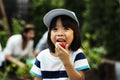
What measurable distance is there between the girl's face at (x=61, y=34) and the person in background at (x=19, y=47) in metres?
4.29

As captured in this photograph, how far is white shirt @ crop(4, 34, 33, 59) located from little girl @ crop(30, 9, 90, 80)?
4.29 m

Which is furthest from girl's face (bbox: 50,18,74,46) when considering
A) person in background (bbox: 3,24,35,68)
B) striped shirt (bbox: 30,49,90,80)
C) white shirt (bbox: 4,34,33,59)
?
white shirt (bbox: 4,34,33,59)

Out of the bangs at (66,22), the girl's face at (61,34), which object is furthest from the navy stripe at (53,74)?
the bangs at (66,22)

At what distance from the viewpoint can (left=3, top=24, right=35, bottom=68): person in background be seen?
26.8ft

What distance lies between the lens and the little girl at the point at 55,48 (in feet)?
12.2

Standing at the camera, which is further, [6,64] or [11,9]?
[11,9]

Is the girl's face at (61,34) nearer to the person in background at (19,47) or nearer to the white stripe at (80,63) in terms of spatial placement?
the white stripe at (80,63)

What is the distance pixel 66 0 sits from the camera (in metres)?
12.8

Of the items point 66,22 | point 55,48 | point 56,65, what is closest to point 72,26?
point 66,22

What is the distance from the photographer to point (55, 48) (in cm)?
371

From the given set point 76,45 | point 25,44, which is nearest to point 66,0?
point 25,44

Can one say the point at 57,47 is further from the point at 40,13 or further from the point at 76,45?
the point at 40,13

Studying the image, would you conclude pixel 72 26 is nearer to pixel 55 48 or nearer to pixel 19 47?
pixel 55 48

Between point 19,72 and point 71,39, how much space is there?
4060mm
